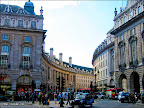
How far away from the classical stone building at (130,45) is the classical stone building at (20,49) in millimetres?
19600

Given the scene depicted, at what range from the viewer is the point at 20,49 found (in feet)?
183

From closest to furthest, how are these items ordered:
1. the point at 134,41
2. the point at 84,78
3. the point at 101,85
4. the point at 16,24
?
the point at 134,41 → the point at 16,24 → the point at 101,85 → the point at 84,78

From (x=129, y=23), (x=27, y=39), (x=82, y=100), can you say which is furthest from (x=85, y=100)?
(x=27, y=39)

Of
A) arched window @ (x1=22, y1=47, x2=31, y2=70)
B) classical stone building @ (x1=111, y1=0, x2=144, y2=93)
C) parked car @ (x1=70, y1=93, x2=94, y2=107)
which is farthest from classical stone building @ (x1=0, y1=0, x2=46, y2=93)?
parked car @ (x1=70, y1=93, x2=94, y2=107)

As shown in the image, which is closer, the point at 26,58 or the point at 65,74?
→ the point at 26,58

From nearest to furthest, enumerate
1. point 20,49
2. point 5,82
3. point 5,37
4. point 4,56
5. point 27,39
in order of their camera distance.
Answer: point 5,82
point 4,56
point 5,37
point 20,49
point 27,39

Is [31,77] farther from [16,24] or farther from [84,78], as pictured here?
[84,78]

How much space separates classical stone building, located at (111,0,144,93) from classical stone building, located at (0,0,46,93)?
772 inches

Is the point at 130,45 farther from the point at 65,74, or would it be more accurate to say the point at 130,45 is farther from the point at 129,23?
the point at 65,74

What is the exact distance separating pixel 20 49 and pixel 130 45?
85.3ft

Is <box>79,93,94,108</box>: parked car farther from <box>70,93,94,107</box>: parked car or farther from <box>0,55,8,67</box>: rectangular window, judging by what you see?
<box>0,55,8,67</box>: rectangular window

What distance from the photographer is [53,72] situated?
96.1m

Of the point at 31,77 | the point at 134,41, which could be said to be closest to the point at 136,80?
the point at 134,41

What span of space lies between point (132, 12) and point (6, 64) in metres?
31.8
